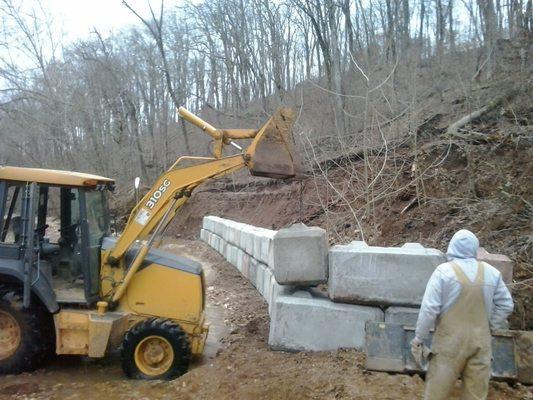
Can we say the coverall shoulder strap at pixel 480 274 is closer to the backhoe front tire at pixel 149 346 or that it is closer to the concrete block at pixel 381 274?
the concrete block at pixel 381 274

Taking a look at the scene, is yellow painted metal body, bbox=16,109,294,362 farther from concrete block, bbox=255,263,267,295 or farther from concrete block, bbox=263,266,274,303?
concrete block, bbox=255,263,267,295

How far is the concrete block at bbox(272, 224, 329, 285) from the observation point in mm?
6172

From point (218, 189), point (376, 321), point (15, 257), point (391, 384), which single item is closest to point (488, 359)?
point (391, 384)

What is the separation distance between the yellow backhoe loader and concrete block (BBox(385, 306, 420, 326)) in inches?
76.5

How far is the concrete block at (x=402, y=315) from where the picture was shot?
5.62 m

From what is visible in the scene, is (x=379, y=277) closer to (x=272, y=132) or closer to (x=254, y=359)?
(x=254, y=359)

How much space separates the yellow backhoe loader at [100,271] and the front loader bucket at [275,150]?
0.04ft

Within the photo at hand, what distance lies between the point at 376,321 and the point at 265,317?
2.85m

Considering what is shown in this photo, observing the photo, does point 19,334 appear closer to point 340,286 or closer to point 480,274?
point 340,286

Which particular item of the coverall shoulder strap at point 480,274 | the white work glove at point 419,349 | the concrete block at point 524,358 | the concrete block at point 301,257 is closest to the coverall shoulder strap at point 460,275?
the coverall shoulder strap at point 480,274

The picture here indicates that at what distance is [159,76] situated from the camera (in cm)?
3503

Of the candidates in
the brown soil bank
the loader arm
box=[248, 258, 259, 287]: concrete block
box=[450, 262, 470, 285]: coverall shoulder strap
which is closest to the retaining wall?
the loader arm

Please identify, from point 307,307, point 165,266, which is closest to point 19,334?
point 165,266

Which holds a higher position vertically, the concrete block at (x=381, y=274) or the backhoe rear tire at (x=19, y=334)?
the concrete block at (x=381, y=274)
